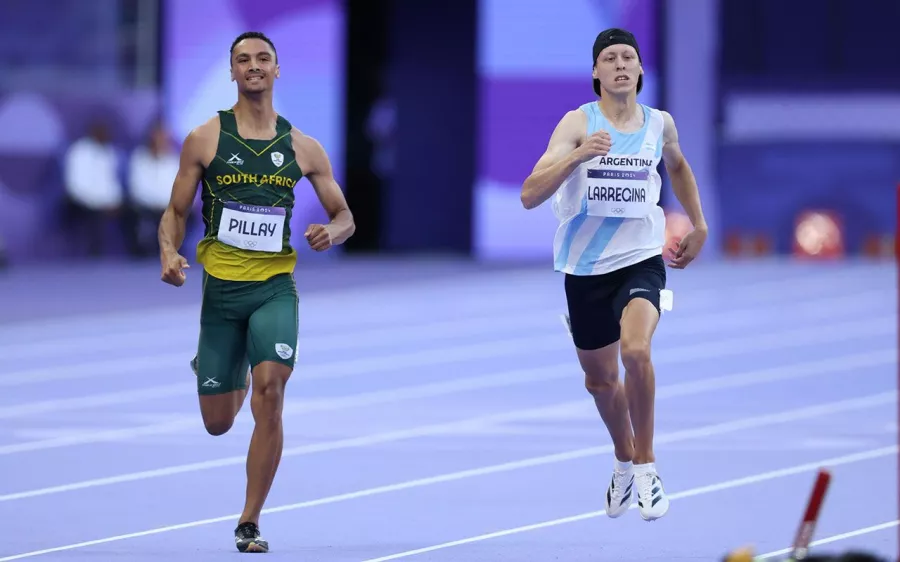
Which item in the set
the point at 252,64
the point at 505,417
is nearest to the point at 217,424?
the point at 252,64

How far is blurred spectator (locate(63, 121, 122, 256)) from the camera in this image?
20.9m

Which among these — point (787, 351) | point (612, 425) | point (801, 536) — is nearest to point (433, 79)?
point (787, 351)

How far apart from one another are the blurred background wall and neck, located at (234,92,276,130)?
14.6m

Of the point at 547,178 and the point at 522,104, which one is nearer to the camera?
the point at 547,178

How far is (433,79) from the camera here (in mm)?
25078

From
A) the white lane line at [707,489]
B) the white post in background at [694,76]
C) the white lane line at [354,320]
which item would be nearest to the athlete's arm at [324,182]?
the white lane line at [707,489]

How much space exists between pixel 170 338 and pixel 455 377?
10.2 feet

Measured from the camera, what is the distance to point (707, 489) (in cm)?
805

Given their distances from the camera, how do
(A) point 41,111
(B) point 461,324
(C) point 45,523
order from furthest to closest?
(A) point 41,111
(B) point 461,324
(C) point 45,523

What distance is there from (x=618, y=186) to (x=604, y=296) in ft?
1.57

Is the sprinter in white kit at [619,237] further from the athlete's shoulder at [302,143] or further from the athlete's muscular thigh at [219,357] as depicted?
the athlete's muscular thigh at [219,357]

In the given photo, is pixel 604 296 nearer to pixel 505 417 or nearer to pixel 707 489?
pixel 707 489

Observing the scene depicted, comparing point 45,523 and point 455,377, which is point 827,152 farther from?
point 45,523

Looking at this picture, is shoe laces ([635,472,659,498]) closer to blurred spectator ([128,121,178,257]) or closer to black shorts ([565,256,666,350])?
black shorts ([565,256,666,350])
